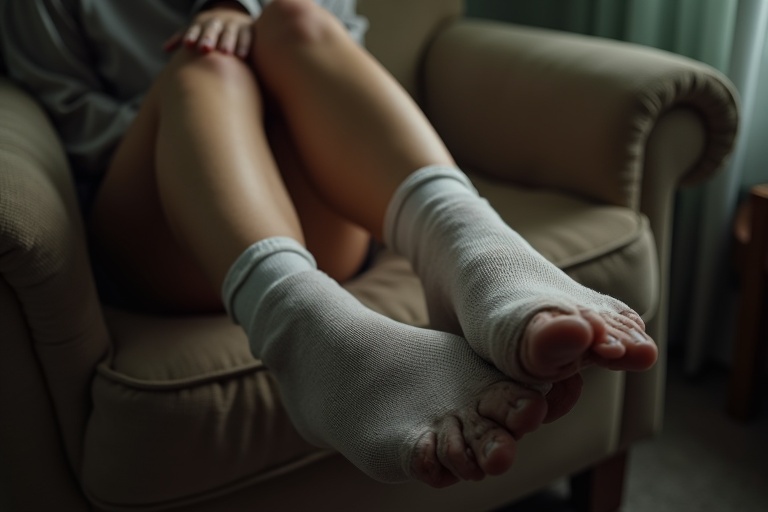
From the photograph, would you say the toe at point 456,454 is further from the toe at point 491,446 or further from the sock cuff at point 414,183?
the sock cuff at point 414,183

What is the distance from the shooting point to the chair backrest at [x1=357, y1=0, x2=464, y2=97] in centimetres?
138

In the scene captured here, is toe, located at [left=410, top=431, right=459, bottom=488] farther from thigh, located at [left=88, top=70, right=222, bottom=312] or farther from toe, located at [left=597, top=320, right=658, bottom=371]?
thigh, located at [left=88, top=70, right=222, bottom=312]

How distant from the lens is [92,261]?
984 mm

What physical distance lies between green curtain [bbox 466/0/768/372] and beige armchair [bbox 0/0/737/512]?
304 mm

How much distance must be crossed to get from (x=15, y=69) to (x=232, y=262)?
1.88 feet

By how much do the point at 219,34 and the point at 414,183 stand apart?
12.8 inches

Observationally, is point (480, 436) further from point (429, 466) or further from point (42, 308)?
point (42, 308)

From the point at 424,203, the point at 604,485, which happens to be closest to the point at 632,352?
the point at 424,203

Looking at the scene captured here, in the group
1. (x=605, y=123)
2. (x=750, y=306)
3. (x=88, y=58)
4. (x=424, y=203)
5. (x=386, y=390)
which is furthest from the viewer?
(x=750, y=306)

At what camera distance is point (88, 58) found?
44.3 inches

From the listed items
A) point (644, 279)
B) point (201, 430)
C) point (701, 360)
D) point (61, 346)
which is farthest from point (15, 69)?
point (701, 360)

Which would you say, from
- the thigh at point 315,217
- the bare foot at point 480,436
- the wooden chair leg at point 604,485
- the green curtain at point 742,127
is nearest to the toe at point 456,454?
the bare foot at point 480,436

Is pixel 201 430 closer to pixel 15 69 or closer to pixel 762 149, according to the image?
pixel 15 69

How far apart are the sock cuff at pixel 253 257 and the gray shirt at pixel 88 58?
1.39 feet
